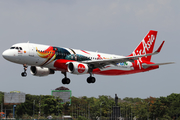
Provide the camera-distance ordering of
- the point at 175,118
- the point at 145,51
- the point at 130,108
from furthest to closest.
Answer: the point at 130,108 → the point at 175,118 → the point at 145,51

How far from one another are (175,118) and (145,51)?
45.7 m

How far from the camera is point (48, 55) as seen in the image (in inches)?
2099

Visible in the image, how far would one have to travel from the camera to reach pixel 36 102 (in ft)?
534

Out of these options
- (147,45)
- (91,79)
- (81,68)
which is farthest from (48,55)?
(147,45)

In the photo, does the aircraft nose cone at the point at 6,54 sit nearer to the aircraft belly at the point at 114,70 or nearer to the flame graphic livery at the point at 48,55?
the flame graphic livery at the point at 48,55

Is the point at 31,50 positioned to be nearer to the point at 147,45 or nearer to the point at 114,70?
the point at 114,70

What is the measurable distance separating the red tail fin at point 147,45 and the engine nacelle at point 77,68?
1866 cm

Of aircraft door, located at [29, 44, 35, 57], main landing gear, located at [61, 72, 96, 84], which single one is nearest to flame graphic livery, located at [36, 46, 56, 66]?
aircraft door, located at [29, 44, 35, 57]

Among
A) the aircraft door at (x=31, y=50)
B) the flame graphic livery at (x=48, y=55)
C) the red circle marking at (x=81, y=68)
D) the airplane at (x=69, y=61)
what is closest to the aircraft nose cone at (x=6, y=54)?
the airplane at (x=69, y=61)

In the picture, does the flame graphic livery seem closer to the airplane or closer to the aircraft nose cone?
the airplane

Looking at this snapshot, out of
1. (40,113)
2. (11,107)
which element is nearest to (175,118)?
(40,113)

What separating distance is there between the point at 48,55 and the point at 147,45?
92.0ft

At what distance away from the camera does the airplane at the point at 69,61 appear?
5141cm

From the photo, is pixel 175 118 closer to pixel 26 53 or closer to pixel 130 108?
pixel 130 108
